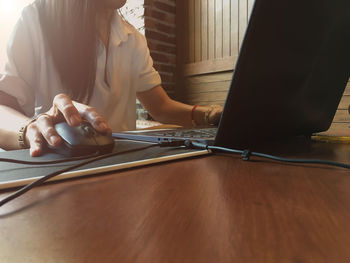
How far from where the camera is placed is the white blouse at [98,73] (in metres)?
0.90

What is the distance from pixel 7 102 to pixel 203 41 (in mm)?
1450

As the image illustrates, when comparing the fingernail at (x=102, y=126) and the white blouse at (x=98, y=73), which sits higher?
the white blouse at (x=98, y=73)

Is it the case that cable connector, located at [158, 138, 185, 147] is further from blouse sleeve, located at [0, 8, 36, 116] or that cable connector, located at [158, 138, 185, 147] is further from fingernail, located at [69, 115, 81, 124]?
blouse sleeve, located at [0, 8, 36, 116]

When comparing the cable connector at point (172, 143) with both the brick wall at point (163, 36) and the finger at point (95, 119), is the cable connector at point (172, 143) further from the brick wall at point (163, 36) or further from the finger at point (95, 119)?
the brick wall at point (163, 36)

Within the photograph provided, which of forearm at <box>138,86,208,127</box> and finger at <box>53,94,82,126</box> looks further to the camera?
forearm at <box>138,86,208,127</box>

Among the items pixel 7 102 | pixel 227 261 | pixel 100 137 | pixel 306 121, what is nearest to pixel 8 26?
pixel 7 102

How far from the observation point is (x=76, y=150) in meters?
0.41

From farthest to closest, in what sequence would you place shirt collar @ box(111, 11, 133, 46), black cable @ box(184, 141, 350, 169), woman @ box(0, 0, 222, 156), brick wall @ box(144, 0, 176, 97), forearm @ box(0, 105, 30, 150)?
brick wall @ box(144, 0, 176, 97) < shirt collar @ box(111, 11, 133, 46) < woman @ box(0, 0, 222, 156) < forearm @ box(0, 105, 30, 150) < black cable @ box(184, 141, 350, 169)

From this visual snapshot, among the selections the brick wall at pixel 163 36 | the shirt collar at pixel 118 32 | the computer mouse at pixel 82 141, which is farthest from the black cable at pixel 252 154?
the brick wall at pixel 163 36

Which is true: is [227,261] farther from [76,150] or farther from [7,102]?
[7,102]

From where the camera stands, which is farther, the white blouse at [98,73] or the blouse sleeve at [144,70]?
the blouse sleeve at [144,70]

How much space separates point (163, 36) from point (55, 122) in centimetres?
165

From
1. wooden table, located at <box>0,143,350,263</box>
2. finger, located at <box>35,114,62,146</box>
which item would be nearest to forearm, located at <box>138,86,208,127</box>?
finger, located at <box>35,114,62,146</box>

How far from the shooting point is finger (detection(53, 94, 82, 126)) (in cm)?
44
